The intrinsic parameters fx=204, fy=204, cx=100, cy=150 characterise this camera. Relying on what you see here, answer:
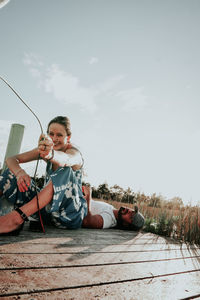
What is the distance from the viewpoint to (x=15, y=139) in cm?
315

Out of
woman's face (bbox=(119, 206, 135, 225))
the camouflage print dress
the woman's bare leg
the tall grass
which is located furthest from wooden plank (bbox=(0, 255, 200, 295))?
the tall grass

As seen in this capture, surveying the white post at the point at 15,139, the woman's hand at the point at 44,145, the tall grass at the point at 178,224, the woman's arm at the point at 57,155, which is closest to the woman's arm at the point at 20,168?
the woman's arm at the point at 57,155

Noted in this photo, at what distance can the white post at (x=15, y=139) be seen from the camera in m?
3.11

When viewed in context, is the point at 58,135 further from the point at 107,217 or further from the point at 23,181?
the point at 107,217

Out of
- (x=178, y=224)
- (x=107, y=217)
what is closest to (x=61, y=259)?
(x=107, y=217)

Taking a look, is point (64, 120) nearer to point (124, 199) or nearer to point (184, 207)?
point (184, 207)

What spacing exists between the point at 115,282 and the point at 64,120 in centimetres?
161

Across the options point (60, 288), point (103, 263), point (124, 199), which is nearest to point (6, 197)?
point (103, 263)

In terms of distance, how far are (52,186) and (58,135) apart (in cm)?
67

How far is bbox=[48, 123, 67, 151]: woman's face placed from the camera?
2117mm

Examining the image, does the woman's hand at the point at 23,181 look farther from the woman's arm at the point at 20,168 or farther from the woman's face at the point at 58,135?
the woman's face at the point at 58,135

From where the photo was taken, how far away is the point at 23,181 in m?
1.67

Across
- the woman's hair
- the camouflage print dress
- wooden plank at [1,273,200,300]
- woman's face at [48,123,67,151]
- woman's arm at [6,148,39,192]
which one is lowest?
wooden plank at [1,273,200,300]

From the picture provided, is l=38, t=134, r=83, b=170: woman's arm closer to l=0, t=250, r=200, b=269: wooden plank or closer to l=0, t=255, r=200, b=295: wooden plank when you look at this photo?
l=0, t=250, r=200, b=269: wooden plank
